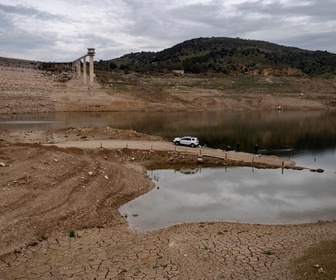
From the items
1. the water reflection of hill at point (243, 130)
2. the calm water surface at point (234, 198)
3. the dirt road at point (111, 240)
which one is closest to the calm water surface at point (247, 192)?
the calm water surface at point (234, 198)

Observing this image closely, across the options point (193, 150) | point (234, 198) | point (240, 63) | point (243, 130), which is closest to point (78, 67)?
point (240, 63)

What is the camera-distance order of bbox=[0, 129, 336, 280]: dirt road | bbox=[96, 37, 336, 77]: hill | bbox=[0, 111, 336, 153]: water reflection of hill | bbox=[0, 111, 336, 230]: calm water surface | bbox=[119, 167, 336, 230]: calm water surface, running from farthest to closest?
bbox=[96, 37, 336, 77]: hill → bbox=[0, 111, 336, 153]: water reflection of hill → bbox=[0, 111, 336, 230]: calm water surface → bbox=[119, 167, 336, 230]: calm water surface → bbox=[0, 129, 336, 280]: dirt road

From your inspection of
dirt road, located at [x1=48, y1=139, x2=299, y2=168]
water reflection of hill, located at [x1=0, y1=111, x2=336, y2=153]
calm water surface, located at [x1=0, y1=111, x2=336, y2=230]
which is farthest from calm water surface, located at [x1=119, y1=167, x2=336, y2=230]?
water reflection of hill, located at [x1=0, y1=111, x2=336, y2=153]

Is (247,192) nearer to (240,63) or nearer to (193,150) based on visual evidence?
(193,150)

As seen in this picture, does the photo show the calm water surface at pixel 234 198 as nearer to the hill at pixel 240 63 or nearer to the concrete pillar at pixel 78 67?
the concrete pillar at pixel 78 67

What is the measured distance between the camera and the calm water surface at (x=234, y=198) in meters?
21.6

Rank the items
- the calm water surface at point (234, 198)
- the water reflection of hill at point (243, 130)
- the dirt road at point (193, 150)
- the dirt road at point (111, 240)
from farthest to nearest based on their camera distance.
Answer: the water reflection of hill at point (243, 130) < the dirt road at point (193, 150) < the calm water surface at point (234, 198) < the dirt road at point (111, 240)

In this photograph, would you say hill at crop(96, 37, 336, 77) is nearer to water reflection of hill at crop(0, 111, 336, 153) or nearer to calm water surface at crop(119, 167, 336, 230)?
water reflection of hill at crop(0, 111, 336, 153)

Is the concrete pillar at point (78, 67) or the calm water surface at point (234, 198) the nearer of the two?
the calm water surface at point (234, 198)

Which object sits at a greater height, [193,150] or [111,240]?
[111,240]

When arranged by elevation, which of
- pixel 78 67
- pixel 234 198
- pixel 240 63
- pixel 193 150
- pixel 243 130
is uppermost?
pixel 240 63

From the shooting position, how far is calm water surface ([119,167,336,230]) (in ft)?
70.9

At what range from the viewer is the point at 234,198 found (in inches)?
1003

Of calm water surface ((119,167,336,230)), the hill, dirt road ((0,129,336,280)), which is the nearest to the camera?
dirt road ((0,129,336,280))
